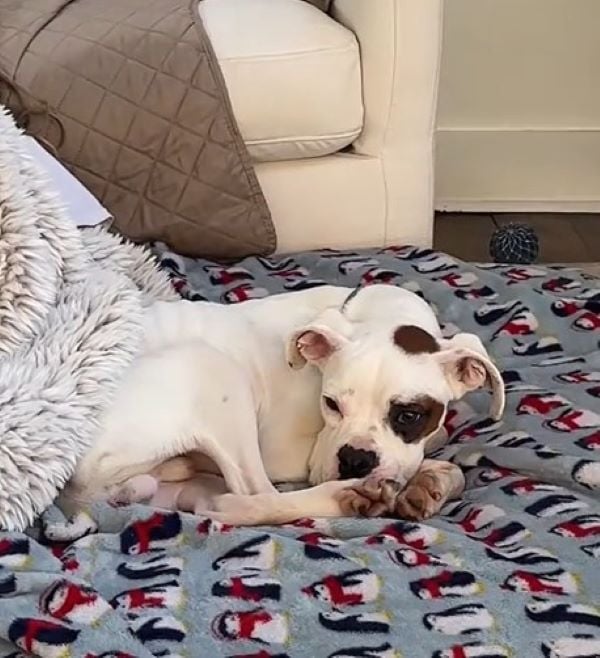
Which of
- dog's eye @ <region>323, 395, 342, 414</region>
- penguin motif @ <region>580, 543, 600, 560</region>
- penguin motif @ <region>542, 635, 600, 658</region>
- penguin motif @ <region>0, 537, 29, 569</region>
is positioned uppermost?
dog's eye @ <region>323, 395, 342, 414</region>

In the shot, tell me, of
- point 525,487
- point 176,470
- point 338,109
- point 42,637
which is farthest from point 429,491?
point 338,109

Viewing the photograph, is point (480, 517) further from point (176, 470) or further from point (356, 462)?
point (176, 470)

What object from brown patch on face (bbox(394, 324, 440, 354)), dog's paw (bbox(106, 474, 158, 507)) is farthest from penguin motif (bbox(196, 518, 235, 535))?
brown patch on face (bbox(394, 324, 440, 354))

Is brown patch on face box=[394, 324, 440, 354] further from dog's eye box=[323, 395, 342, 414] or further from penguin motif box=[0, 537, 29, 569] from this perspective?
penguin motif box=[0, 537, 29, 569]

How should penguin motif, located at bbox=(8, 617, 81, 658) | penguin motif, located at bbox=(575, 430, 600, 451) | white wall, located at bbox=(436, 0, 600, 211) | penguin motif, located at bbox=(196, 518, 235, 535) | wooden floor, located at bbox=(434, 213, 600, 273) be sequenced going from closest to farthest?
penguin motif, located at bbox=(8, 617, 81, 658) < penguin motif, located at bbox=(196, 518, 235, 535) < penguin motif, located at bbox=(575, 430, 600, 451) < wooden floor, located at bbox=(434, 213, 600, 273) < white wall, located at bbox=(436, 0, 600, 211)

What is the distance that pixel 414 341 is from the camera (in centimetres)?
156

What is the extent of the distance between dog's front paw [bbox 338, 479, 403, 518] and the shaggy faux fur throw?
32 cm

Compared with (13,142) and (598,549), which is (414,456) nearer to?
(598,549)

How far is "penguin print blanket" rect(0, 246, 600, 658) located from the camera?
1220 millimetres

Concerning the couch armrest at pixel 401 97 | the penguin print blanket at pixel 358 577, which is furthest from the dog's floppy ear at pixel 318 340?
the couch armrest at pixel 401 97

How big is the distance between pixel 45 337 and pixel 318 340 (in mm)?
349

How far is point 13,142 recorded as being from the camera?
1.65 meters

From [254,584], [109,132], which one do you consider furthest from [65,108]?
[254,584]

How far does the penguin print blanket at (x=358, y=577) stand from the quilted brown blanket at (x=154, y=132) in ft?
2.47
